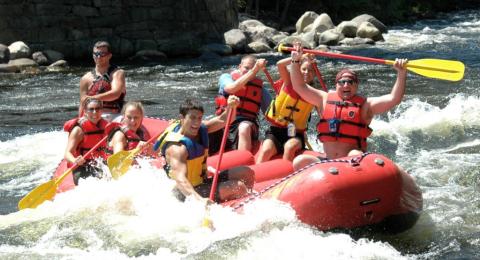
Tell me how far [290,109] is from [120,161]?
4.73ft

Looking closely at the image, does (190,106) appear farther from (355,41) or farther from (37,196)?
(355,41)

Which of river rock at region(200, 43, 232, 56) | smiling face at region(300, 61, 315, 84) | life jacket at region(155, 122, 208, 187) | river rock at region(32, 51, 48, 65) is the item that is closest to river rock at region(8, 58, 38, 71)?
river rock at region(32, 51, 48, 65)

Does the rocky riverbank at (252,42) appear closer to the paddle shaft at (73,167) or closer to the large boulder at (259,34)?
the large boulder at (259,34)

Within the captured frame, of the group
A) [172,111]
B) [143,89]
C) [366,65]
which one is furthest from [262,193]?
[366,65]

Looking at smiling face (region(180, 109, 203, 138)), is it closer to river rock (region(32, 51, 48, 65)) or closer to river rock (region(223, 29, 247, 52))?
river rock (region(32, 51, 48, 65))

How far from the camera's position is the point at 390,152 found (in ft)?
27.8

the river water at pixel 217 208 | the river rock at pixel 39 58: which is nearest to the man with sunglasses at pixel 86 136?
the river water at pixel 217 208

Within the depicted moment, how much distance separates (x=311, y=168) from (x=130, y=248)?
1368 mm

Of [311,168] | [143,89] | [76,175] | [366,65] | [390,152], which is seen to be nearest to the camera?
[311,168]

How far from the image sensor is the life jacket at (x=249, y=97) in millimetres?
6742

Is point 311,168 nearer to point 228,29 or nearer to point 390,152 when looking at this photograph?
point 390,152

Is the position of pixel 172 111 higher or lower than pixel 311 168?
lower

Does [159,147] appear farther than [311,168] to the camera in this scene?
Yes

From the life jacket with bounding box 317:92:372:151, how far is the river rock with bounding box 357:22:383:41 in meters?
14.4
